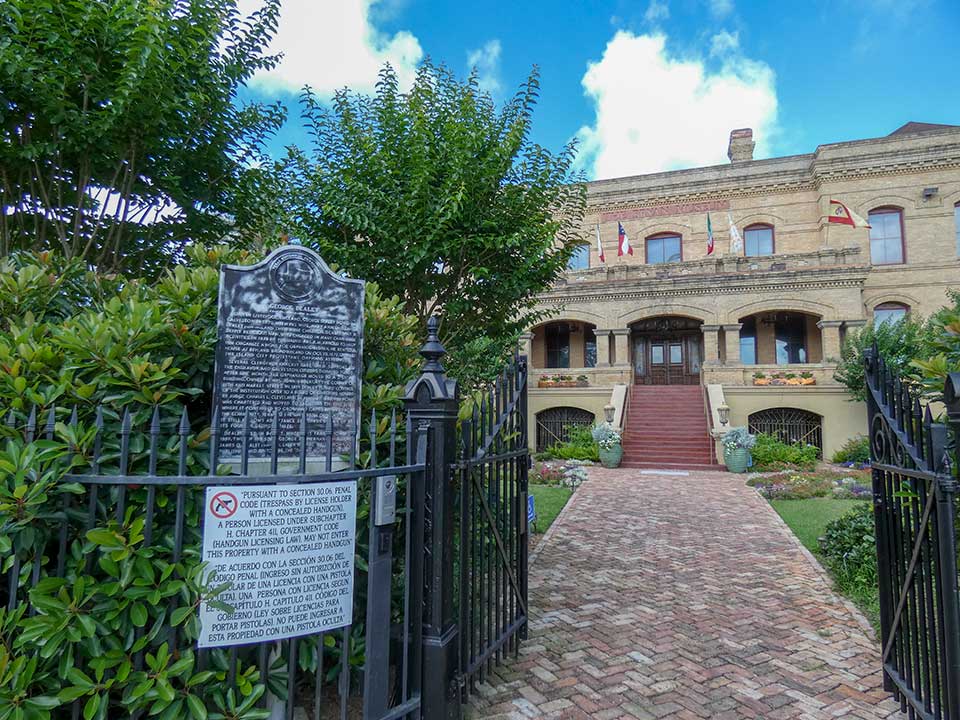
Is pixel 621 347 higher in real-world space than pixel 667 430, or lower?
higher

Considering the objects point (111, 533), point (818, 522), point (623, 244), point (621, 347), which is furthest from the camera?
point (623, 244)

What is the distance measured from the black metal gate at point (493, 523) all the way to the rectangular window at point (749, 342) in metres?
22.1

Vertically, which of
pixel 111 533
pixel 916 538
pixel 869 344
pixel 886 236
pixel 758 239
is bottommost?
pixel 916 538

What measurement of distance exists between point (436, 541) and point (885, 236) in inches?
1054

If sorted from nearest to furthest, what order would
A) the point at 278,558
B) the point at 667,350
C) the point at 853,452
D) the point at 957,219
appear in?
the point at 278,558
the point at 853,452
the point at 957,219
the point at 667,350

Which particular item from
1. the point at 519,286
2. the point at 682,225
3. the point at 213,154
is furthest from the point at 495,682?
the point at 682,225

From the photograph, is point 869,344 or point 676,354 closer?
point 869,344

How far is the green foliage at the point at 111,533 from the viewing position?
7.25 ft

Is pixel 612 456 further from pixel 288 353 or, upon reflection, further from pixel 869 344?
pixel 288 353

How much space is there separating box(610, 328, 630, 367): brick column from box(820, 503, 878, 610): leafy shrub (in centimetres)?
1508

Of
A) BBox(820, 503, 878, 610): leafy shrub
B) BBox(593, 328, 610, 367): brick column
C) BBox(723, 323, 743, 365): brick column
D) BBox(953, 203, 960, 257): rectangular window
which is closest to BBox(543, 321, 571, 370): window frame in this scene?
BBox(593, 328, 610, 367): brick column

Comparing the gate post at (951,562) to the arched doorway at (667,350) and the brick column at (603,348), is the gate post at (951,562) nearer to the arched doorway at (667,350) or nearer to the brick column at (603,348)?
the brick column at (603,348)

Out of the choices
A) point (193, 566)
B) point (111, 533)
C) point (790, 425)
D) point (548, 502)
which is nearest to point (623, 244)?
point (790, 425)

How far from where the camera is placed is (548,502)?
Answer: 11508 mm
